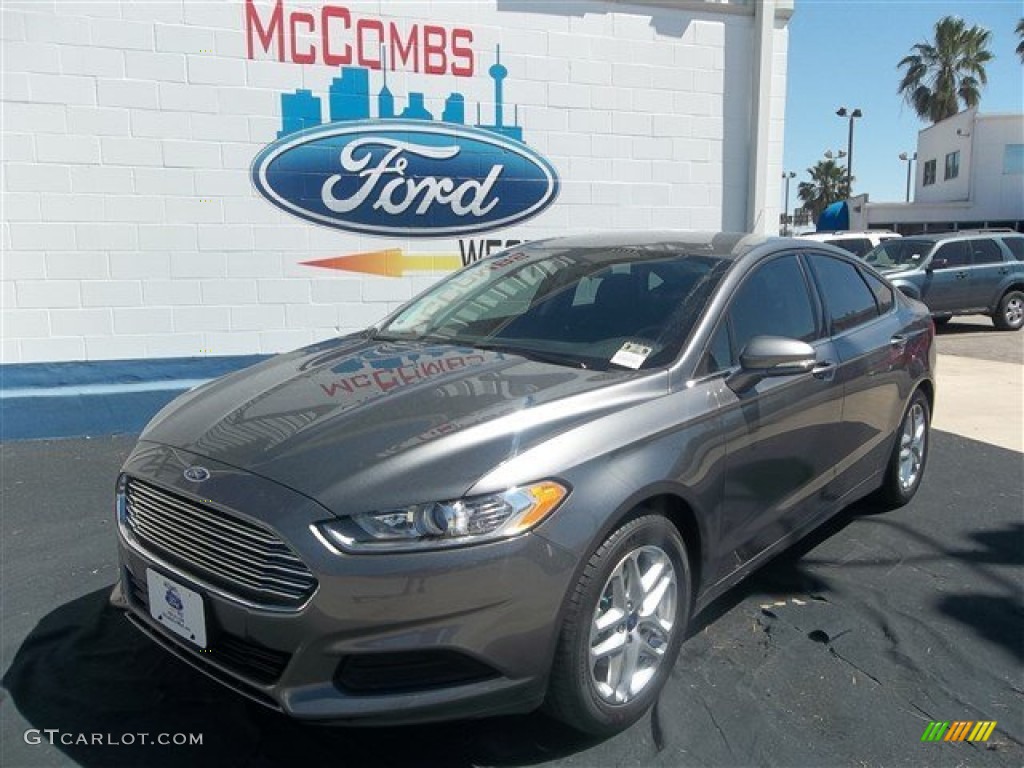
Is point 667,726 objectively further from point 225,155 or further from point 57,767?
point 225,155

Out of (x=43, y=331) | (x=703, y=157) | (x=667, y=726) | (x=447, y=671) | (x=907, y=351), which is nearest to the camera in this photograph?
(x=447, y=671)

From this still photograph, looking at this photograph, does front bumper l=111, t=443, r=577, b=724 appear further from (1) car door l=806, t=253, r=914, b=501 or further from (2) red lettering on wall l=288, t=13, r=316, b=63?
(2) red lettering on wall l=288, t=13, r=316, b=63

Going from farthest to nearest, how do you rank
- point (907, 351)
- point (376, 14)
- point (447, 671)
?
point (376, 14), point (907, 351), point (447, 671)

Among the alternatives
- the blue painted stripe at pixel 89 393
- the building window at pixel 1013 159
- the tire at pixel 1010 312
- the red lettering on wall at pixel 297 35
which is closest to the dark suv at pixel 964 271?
the tire at pixel 1010 312

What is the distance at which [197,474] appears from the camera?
8.05 feet

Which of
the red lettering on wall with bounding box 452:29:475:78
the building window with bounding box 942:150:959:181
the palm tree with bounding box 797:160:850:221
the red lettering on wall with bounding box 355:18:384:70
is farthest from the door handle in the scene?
the palm tree with bounding box 797:160:850:221

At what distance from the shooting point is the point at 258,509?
2.25 m

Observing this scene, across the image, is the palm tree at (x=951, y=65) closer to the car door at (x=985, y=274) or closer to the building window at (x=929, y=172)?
the building window at (x=929, y=172)

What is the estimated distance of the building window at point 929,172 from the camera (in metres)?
38.5

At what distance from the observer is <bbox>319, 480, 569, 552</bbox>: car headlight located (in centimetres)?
219

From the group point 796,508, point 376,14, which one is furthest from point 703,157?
point 796,508

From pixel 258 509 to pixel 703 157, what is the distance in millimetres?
6402

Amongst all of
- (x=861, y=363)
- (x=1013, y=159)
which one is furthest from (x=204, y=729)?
(x=1013, y=159)

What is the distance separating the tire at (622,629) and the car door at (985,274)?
14.0m
